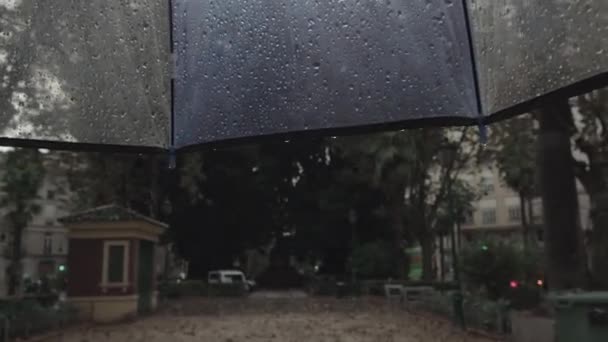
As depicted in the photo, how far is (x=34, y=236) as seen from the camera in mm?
63125

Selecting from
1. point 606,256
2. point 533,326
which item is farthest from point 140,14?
point 606,256

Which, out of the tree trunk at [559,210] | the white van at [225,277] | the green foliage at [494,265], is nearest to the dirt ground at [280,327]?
the green foliage at [494,265]

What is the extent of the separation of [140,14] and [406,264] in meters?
33.3

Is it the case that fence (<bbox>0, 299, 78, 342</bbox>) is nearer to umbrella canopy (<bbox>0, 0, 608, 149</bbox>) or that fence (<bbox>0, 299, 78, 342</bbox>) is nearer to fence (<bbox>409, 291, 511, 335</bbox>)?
fence (<bbox>409, 291, 511, 335</bbox>)

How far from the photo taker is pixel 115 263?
62.3 feet

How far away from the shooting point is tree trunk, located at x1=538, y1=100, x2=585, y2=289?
1215 centimetres

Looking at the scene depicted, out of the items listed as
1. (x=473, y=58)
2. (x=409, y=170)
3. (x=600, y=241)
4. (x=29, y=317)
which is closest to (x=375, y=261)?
(x=409, y=170)

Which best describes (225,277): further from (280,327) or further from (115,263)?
(280,327)

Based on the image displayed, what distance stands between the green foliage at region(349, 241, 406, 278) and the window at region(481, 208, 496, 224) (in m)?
33.9

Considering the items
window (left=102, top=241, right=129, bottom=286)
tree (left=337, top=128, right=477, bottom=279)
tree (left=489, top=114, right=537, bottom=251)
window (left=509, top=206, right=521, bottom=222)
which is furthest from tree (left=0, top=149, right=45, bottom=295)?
window (left=509, top=206, right=521, bottom=222)

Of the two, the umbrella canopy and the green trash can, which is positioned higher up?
the umbrella canopy

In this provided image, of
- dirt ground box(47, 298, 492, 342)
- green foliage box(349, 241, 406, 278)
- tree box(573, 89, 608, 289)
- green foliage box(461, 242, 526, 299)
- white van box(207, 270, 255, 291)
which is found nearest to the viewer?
dirt ground box(47, 298, 492, 342)

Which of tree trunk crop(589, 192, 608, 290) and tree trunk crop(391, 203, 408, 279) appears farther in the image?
tree trunk crop(391, 203, 408, 279)

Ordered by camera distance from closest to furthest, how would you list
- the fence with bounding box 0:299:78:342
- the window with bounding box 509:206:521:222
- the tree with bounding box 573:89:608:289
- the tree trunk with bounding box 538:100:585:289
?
the tree trunk with bounding box 538:100:585:289 → the fence with bounding box 0:299:78:342 → the tree with bounding box 573:89:608:289 → the window with bounding box 509:206:521:222
